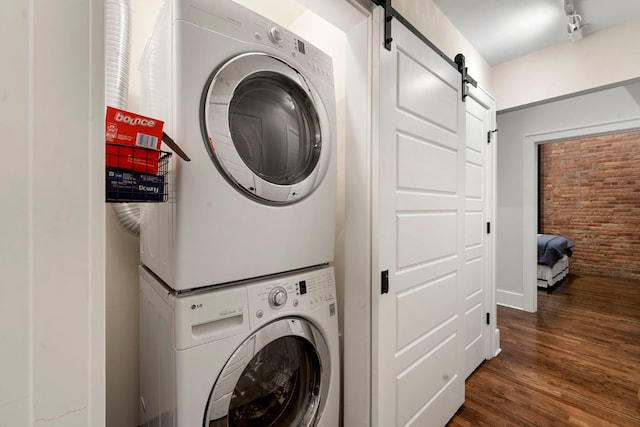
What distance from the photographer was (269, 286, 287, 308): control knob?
94 centimetres

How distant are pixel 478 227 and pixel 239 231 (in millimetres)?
2154

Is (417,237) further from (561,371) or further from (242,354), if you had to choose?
(561,371)

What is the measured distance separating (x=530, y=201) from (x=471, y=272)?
204cm

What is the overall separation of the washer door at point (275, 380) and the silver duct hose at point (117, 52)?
1.10m

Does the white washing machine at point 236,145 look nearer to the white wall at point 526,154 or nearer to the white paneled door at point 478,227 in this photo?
the white paneled door at point 478,227

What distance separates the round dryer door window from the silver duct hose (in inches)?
24.7

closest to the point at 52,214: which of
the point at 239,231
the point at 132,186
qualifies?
the point at 132,186

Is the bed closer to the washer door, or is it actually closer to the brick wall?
the brick wall

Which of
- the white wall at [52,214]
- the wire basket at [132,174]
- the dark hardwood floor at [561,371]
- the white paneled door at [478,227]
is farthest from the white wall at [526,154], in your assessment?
the white wall at [52,214]

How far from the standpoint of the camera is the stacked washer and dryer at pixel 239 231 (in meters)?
0.78

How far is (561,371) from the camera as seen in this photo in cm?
227

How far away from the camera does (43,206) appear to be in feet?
1.41

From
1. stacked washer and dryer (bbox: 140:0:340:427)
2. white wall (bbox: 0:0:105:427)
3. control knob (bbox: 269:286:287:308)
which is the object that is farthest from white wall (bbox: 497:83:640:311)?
white wall (bbox: 0:0:105:427)

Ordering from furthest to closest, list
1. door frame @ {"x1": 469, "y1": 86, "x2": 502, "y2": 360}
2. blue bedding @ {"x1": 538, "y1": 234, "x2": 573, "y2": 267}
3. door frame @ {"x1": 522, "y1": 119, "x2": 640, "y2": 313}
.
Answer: blue bedding @ {"x1": 538, "y1": 234, "x2": 573, "y2": 267}, door frame @ {"x1": 522, "y1": 119, "x2": 640, "y2": 313}, door frame @ {"x1": 469, "y1": 86, "x2": 502, "y2": 360}
